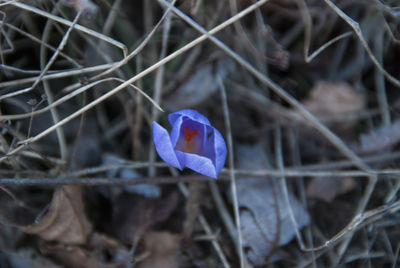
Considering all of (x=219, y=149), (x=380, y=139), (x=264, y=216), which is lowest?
(x=264, y=216)

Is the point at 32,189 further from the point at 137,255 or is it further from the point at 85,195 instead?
the point at 137,255

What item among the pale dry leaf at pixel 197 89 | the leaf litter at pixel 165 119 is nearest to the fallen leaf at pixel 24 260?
the leaf litter at pixel 165 119

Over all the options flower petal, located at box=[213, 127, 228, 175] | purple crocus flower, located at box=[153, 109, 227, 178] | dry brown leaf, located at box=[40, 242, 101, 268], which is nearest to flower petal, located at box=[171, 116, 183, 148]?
purple crocus flower, located at box=[153, 109, 227, 178]

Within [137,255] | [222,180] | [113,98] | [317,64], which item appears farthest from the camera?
[317,64]

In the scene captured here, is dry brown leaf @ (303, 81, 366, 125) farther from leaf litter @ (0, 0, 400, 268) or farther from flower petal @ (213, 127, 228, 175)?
flower petal @ (213, 127, 228, 175)

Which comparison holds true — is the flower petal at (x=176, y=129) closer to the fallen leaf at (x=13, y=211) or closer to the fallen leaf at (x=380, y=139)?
the fallen leaf at (x=13, y=211)

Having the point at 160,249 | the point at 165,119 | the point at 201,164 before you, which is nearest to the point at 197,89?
the point at 165,119

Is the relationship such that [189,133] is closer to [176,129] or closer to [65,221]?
[176,129]

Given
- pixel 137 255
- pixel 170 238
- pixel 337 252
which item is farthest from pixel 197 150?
pixel 337 252
